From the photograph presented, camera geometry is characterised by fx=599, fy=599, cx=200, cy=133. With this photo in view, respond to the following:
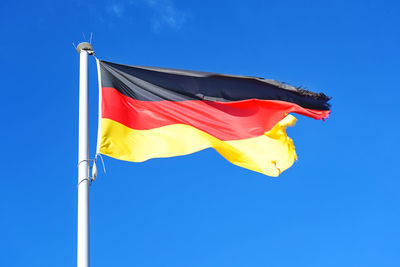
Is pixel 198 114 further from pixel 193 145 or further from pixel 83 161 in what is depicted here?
pixel 83 161

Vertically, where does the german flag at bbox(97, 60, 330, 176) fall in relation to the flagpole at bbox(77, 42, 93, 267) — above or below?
above

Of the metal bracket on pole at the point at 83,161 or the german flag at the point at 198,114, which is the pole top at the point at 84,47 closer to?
the metal bracket on pole at the point at 83,161

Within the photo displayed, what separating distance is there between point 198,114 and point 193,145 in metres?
1.13

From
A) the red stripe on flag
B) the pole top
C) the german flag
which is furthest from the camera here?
the red stripe on flag

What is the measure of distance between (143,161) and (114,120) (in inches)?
34.0

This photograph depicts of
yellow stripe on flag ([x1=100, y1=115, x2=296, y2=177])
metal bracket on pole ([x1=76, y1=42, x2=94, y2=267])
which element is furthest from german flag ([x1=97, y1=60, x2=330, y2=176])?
metal bracket on pole ([x1=76, y1=42, x2=94, y2=267])

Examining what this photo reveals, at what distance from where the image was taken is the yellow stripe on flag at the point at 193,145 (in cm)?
1000

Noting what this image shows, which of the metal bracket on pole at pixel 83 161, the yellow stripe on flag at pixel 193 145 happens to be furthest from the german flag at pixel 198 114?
the metal bracket on pole at pixel 83 161

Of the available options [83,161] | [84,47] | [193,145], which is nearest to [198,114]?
[193,145]

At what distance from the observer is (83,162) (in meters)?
8.93

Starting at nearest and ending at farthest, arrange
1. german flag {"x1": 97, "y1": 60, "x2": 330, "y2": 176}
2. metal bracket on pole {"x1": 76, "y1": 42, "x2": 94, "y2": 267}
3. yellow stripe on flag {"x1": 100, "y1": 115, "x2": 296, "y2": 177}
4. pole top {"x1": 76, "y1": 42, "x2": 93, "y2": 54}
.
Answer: metal bracket on pole {"x1": 76, "y1": 42, "x2": 94, "y2": 267}
yellow stripe on flag {"x1": 100, "y1": 115, "x2": 296, "y2": 177}
pole top {"x1": 76, "y1": 42, "x2": 93, "y2": 54}
german flag {"x1": 97, "y1": 60, "x2": 330, "y2": 176}

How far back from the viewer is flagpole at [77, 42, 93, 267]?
8148 mm

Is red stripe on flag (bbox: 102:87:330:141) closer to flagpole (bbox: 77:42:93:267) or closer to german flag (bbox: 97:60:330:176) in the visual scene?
german flag (bbox: 97:60:330:176)

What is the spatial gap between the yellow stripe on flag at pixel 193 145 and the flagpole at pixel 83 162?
1.62 ft
